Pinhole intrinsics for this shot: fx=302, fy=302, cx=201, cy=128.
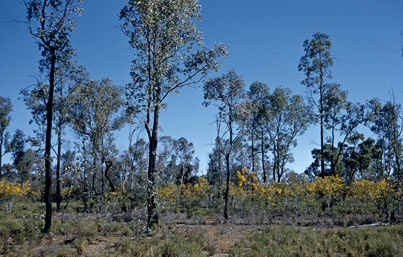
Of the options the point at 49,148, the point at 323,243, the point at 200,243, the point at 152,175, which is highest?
the point at 49,148

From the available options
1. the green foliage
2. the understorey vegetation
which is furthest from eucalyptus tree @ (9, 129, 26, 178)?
the green foliage

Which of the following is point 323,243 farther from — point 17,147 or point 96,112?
point 17,147

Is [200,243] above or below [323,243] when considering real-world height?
below

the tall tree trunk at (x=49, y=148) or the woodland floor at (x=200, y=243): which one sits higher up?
the tall tree trunk at (x=49, y=148)

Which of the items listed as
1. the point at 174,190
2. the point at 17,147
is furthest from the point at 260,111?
the point at 17,147

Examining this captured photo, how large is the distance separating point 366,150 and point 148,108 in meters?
32.9

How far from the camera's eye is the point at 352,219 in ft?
43.9

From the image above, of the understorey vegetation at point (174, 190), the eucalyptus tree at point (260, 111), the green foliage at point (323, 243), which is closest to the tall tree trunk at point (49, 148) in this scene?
the understorey vegetation at point (174, 190)

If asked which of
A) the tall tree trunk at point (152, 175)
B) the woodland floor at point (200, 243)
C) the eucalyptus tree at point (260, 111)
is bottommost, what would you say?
the woodland floor at point (200, 243)

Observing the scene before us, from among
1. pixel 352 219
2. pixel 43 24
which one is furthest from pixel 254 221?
pixel 43 24

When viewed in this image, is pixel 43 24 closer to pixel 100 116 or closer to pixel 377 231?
pixel 100 116

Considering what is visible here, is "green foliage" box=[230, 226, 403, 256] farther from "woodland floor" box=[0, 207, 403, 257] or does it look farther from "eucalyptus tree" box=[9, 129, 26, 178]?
"eucalyptus tree" box=[9, 129, 26, 178]

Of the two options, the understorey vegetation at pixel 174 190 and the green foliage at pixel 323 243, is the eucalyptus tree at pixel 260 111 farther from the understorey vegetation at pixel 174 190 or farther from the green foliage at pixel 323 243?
the green foliage at pixel 323 243

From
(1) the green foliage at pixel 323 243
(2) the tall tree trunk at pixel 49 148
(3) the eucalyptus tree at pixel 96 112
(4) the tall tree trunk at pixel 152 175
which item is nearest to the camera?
(1) the green foliage at pixel 323 243
